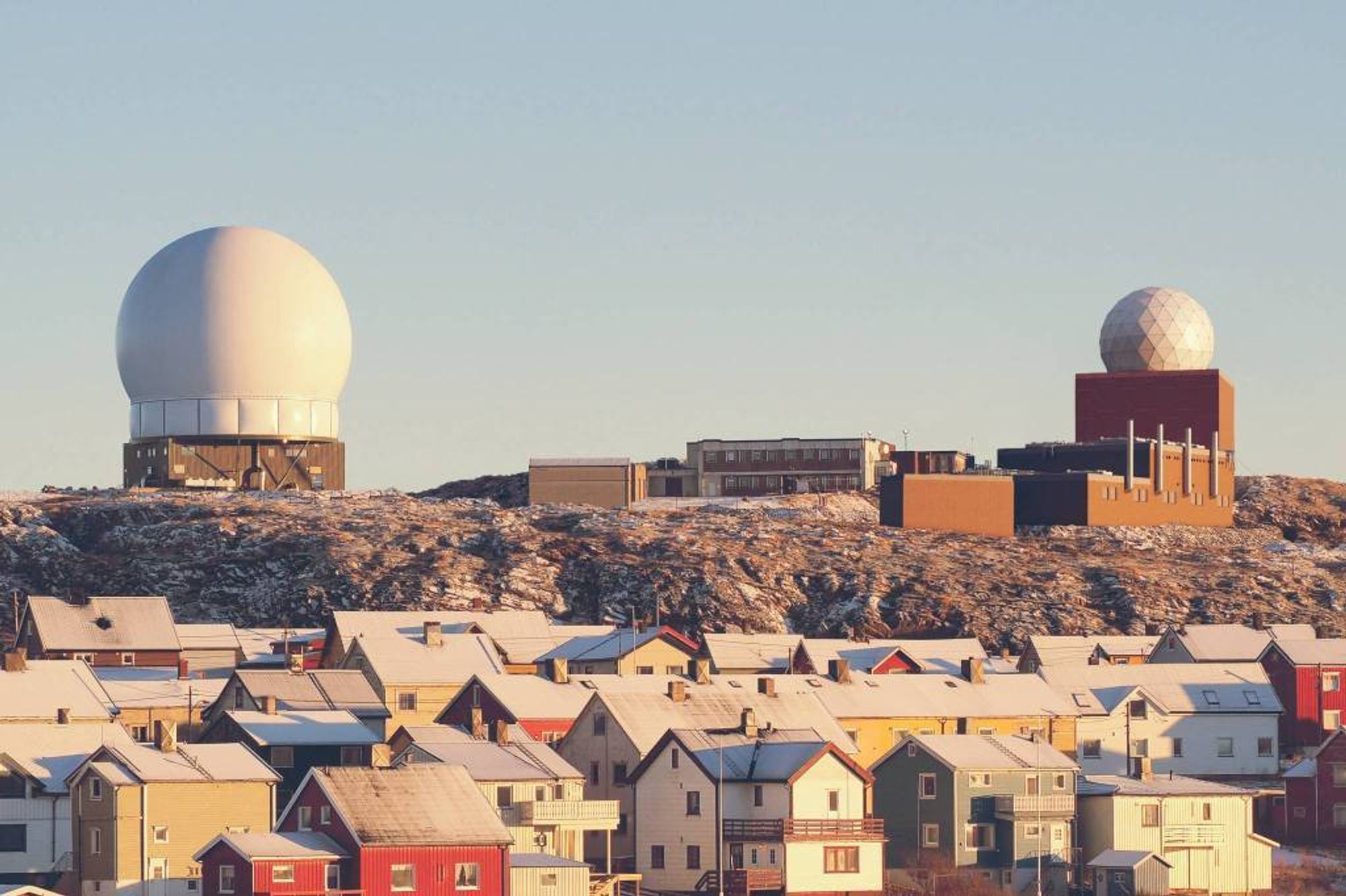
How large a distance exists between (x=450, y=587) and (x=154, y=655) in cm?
3201

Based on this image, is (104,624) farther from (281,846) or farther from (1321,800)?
(1321,800)

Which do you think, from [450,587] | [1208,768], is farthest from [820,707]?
[450,587]

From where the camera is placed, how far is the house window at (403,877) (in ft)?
208

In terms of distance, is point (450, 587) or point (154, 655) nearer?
point (154, 655)

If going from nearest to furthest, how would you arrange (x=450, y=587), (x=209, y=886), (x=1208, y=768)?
(x=209, y=886) < (x=1208, y=768) < (x=450, y=587)

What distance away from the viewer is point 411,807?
64.9 meters

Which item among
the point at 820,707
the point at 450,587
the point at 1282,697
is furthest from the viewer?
the point at 450,587

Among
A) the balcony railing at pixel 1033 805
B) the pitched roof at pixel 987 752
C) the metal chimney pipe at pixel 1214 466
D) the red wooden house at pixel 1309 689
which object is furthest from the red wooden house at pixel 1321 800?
the metal chimney pipe at pixel 1214 466

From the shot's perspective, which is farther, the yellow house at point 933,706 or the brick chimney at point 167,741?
the yellow house at point 933,706

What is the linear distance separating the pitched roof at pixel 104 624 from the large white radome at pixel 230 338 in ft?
148

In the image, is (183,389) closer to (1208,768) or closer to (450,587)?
(450,587)

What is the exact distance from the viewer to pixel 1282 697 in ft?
330

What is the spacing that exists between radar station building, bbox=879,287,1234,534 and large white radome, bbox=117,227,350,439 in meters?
30.7

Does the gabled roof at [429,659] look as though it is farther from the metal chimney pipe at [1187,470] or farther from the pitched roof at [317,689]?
the metal chimney pipe at [1187,470]
